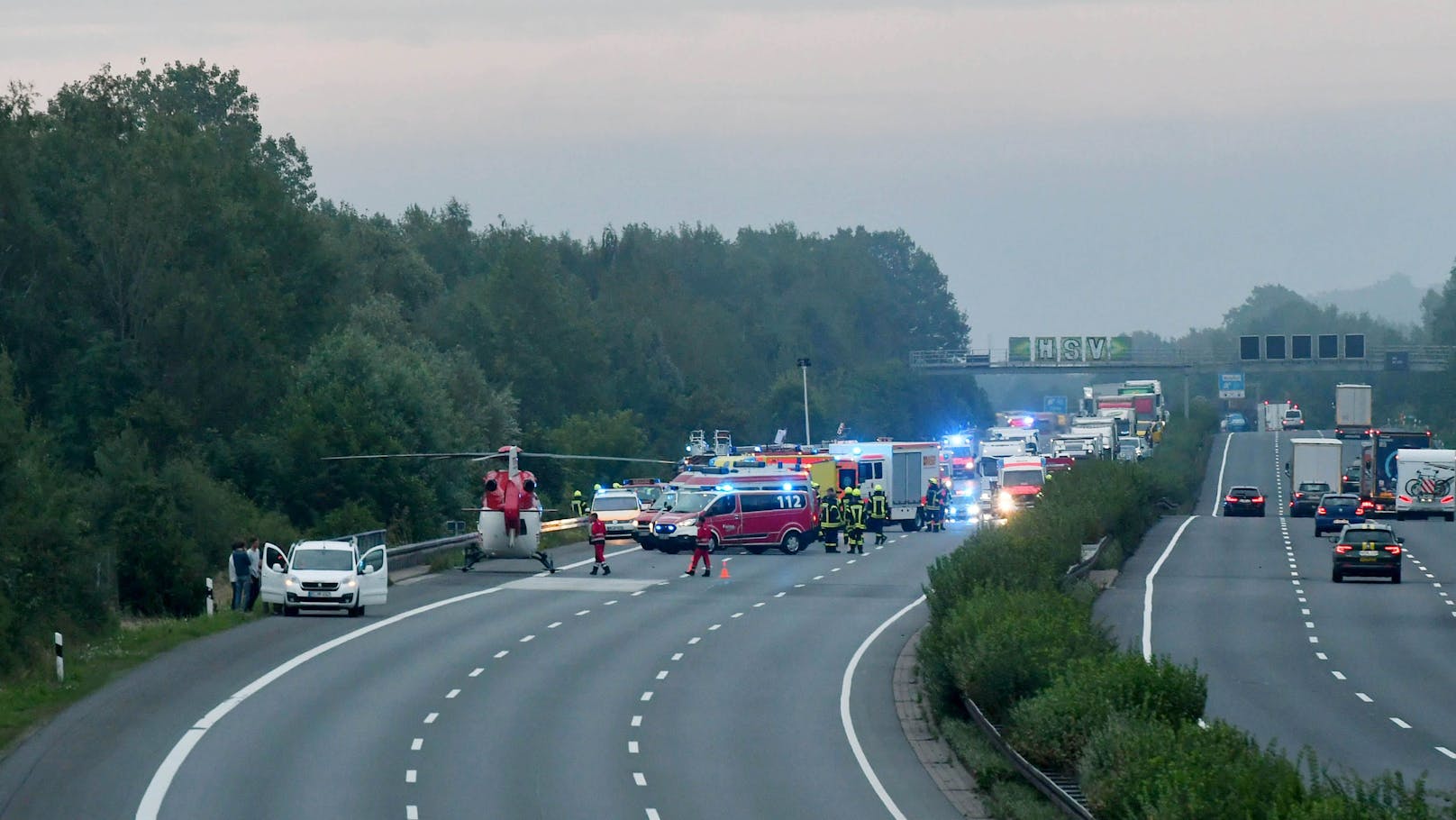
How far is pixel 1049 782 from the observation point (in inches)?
780

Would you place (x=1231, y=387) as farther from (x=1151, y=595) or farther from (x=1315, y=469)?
(x=1151, y=595)

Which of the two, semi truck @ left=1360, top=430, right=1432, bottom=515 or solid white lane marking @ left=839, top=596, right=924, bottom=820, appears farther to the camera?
semi truck @ left=1360, top=430, right=1432, bottom=515

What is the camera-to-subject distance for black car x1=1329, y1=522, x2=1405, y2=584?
48.8 m

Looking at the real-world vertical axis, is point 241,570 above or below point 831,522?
above

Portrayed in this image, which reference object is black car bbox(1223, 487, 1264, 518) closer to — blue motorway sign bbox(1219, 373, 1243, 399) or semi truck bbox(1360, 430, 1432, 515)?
semi truck bbox(1360, 430, 1432, 515)

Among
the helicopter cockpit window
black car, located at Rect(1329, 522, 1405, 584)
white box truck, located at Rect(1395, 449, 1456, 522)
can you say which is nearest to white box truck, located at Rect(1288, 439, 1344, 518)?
white box truck, located at Rect(1395, 449, 1456, 522)

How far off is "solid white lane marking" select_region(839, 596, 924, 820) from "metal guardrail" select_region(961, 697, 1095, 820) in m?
1.58

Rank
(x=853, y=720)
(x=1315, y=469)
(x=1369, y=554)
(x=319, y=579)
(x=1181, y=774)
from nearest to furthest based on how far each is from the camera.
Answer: (x=1181, y=774)
(x=853, y=720)
(x=319, y=579)
(x=1369, y=554)
(x=1315, y=469)

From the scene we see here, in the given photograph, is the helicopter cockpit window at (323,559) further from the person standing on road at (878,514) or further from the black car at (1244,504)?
the black car at (1244,504)

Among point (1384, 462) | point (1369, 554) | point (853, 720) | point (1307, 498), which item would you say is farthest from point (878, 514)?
point (1307, 498)

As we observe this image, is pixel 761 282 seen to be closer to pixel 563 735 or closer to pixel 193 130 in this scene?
pixel 193 130

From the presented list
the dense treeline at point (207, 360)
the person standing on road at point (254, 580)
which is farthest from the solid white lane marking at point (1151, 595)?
the dense treeline at point (207, 360)

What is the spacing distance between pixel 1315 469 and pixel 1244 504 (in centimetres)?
436

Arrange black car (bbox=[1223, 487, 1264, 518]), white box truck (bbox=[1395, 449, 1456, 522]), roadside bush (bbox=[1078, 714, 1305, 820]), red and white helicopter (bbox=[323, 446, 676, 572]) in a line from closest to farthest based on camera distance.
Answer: roadside bush (bbox=[1078, 714, 1305, 820]) → red and white helicopter (bbox=[323, 446, 676, 572]) → white box truck (bbox=[1395, 449, 1456, 522]) → black car (bbox=[1223, 487, 1264, 518])
